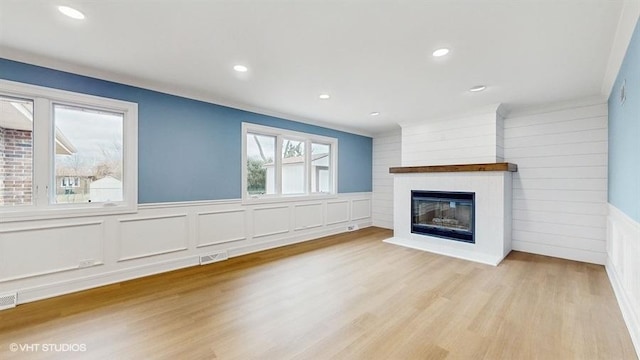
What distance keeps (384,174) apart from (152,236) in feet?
16.7

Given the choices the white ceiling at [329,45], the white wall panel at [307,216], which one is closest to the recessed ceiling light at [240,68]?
the white ceiling at [329,45]

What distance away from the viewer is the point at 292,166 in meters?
5.30

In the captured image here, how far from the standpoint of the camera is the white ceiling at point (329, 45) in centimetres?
189

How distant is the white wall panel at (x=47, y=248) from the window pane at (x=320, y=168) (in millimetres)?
3675

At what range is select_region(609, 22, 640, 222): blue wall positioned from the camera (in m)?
1.98

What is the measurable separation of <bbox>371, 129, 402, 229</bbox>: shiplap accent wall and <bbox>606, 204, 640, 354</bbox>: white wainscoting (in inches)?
151

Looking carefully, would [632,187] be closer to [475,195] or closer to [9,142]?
[475,195]

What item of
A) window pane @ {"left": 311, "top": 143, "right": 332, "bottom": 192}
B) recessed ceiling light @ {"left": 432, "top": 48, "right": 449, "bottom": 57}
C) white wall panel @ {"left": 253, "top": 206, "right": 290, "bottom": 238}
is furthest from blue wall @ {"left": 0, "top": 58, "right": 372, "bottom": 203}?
recessed ceiling light @ {"left": 432, "top": 48, "right": 449, "bottom": 57}

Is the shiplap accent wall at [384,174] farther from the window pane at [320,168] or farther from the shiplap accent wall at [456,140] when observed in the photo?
the window pane at [320,168]

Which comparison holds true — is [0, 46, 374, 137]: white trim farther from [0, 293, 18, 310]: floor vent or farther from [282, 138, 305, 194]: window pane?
[0, 293, 18, 310]: floor vent

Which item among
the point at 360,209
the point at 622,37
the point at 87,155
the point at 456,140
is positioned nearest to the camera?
the point at 622,37

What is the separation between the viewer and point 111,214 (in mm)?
3109

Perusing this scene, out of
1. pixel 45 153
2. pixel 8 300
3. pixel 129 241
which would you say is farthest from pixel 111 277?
pixel 45 153

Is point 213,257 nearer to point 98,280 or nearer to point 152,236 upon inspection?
point 152,236
